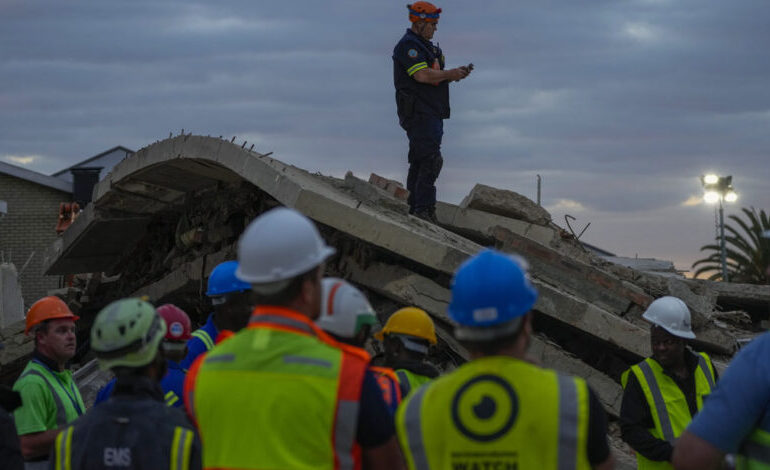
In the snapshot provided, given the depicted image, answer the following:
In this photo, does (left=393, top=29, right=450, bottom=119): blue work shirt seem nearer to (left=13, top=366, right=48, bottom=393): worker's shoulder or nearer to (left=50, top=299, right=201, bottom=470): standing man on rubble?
(left=13, top=366, right=48, bottom=393): worker's shoulder

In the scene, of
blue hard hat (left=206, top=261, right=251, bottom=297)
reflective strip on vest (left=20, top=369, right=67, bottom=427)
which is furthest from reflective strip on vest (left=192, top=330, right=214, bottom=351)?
reflective strip on vest (left=20, top=369, right=67, bottom=427)

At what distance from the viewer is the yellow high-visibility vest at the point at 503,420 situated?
292 cm

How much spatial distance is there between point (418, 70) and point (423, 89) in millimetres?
322

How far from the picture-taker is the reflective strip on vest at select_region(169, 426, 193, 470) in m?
3.64

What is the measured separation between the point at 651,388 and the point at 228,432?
3558mm

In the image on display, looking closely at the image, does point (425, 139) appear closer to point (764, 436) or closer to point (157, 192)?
point (157, 192)

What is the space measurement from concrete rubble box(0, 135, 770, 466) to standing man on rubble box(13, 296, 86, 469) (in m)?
3.79

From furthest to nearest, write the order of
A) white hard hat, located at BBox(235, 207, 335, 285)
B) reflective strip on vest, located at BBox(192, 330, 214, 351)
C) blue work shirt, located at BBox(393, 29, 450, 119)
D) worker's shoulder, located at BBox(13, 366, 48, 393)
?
blue work shirt, located at BBox(393, 29, 450, 119) → reflective strip on vest, located at BBox(192, 330, 214, 351) → worker's shoulder, located at BBox(13, 366, 48, 393) → white hard hat, located at BBox(235, 207, 335, 285)

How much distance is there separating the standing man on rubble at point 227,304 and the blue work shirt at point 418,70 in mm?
5259

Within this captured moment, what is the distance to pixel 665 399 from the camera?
5.98 metres

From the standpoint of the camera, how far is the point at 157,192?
13.2 metres

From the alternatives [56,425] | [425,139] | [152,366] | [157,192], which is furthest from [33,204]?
[152,366]

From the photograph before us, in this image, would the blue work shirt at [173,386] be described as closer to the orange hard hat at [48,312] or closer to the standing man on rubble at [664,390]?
the orange hard hat at [48,312]

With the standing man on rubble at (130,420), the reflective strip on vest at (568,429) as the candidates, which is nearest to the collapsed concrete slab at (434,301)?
the standing man on rubble at (130,420)
